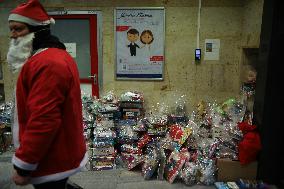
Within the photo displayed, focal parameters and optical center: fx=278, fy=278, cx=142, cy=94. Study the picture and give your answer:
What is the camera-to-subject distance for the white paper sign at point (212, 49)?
3.92 meters

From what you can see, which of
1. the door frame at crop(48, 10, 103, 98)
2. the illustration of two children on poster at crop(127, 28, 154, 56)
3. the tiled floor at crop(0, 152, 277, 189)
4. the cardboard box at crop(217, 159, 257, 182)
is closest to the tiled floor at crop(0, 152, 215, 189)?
the tiled floor at crop(0, 152, 277, 189)

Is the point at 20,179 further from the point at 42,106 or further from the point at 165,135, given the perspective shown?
the point at 165,135

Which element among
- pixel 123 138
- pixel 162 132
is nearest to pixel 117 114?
pixel 123 138

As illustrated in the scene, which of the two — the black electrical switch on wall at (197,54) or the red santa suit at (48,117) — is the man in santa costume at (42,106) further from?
the black electrical switch on wall at (197,54)

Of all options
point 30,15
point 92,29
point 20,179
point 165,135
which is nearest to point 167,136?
point 165,135

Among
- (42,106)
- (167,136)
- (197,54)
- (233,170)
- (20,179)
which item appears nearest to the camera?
(42,106)

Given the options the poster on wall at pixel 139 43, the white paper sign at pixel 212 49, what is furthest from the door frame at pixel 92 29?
the white paper sign at pixel 212 49

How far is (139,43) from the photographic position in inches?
155

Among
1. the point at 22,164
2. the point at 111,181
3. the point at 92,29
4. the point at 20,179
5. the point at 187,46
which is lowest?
the point at 111,181

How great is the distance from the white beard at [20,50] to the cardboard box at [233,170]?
7.22 ft

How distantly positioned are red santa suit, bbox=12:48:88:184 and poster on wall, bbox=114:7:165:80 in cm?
245

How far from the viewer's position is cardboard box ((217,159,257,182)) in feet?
9.46

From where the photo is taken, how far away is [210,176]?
2951 millimetres

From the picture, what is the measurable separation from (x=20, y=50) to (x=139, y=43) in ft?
8.24
